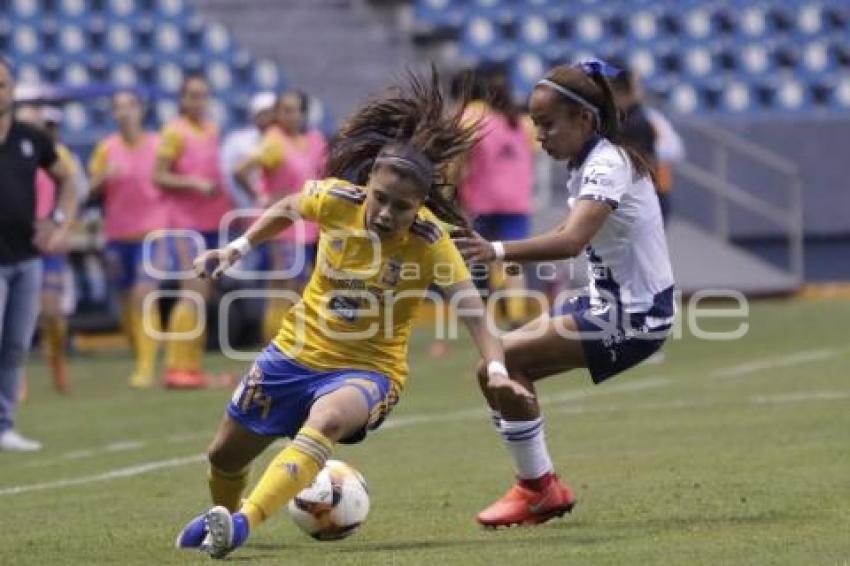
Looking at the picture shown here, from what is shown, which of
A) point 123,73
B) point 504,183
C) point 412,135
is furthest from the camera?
point 123,73

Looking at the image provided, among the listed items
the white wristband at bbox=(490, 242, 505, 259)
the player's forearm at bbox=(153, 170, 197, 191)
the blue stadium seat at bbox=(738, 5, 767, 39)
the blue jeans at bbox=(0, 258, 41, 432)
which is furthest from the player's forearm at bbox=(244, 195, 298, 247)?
the blue stadium seat at bbox=(738, 5, 767, 39)

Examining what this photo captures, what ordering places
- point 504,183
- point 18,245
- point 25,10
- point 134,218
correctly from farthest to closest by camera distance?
1. point 25,10
2. point 504,183
3. point 134,218
4. point 18,245

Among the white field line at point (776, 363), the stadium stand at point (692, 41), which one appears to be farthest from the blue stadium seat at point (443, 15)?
the white field line at point (776, 363)

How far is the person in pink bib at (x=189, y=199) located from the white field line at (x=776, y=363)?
392 centimetres

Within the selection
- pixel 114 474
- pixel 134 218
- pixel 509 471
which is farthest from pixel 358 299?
pixel 134 218

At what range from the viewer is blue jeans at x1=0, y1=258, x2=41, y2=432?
42.4ft

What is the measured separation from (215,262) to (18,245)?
4783mm

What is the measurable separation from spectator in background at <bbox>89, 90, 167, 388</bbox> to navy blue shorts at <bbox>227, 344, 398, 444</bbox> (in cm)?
880

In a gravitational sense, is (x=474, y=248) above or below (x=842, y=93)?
above

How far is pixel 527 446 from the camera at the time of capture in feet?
29.5

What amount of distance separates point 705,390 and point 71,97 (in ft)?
26.8

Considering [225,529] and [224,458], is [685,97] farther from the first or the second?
[225,529]

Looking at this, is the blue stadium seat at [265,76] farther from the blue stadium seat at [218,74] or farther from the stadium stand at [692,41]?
the stadium stand at [692,41]

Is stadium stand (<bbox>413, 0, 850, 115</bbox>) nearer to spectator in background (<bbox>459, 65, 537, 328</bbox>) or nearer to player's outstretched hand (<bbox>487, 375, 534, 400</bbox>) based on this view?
spectator in background (<bbox>459, 65, 537, 328</bbox>)
